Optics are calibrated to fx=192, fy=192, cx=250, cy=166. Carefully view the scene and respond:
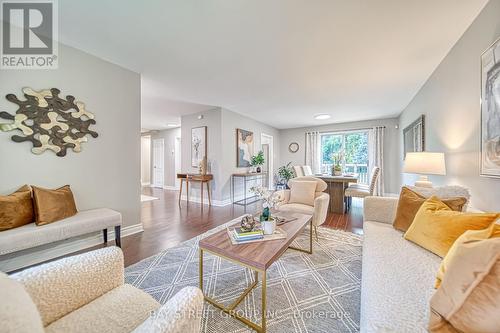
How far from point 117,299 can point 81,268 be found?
0.23m

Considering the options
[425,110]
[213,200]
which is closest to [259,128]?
[213,200]

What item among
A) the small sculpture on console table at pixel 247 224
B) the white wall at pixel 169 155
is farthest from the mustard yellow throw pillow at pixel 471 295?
the white wall at pixel 169 155

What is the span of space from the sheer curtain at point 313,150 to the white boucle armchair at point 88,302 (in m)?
6.48

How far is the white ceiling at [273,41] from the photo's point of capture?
1662mm

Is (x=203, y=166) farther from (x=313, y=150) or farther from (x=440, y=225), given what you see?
(x=440, y=225)

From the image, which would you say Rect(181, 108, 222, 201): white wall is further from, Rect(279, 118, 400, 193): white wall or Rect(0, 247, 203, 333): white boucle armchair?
Rect(279, 118, 400, 193): white wall

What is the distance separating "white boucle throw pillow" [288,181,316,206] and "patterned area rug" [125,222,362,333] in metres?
0.67

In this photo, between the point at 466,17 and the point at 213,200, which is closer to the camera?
the point at 466,17

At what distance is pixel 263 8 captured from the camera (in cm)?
166

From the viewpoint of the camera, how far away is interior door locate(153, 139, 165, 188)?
764 centimetres

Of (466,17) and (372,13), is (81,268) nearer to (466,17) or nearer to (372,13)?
(372,13)

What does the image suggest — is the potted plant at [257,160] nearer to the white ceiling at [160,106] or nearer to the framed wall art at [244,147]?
the framed wall art at [244,147]

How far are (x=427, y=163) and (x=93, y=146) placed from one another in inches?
161
